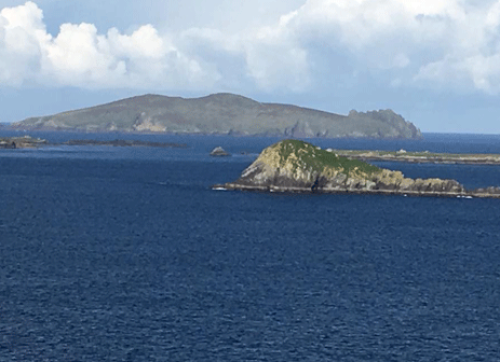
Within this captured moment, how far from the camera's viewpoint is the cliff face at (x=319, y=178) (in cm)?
16350

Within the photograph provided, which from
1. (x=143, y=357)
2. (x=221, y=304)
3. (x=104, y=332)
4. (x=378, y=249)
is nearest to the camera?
(x=143, y=357)

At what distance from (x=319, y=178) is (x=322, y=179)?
66 centimetres

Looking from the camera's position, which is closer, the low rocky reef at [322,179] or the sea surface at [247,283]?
the sea surface at [247,283]

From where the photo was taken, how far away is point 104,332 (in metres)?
60.9

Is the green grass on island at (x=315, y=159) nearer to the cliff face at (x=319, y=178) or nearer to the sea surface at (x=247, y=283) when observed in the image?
the cliff face at (x=319, y=178)

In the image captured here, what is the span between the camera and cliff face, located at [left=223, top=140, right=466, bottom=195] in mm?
163500

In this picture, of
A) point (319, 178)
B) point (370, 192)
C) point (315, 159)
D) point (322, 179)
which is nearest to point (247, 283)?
point (319, 178)

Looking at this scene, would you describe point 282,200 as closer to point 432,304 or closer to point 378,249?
point 378,249

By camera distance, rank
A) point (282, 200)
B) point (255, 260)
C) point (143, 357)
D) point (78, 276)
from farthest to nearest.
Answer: point (282, 200) < point (255, 260) < point (78, 276) < point (143, 357)

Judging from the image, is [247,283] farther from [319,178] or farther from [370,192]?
[370,192]

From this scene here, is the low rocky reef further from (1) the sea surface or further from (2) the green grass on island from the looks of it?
(1) the sea surface

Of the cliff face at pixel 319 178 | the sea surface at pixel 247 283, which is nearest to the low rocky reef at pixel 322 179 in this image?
the cliff face at pixel 319 178

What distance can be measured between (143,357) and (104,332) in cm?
627

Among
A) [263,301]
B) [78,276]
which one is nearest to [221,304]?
[263,301]
